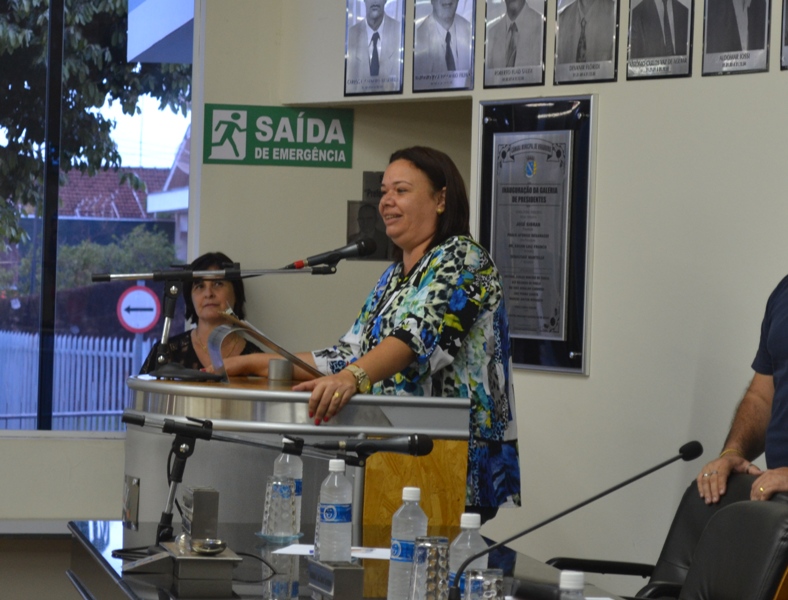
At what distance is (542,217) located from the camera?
4133 millimetres

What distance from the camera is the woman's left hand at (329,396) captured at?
261 cm

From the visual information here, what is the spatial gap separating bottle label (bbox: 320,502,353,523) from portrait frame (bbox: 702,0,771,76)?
7.31 ft

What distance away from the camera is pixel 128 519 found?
2863mm

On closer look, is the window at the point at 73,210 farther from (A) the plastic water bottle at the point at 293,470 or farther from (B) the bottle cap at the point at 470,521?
(B) the bottle cap at the point at 470,521

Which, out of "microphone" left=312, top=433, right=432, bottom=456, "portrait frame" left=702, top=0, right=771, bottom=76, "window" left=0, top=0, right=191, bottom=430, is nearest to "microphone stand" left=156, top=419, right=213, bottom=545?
"microphone" left=312, top=433, right=432, bottom=456

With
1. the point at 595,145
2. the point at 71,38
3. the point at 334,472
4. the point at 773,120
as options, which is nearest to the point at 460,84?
the point at 595,145

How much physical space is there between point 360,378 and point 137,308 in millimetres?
3050

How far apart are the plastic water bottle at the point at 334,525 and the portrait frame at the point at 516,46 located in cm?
241

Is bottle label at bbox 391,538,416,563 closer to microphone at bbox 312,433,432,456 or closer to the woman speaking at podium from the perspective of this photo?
microphone at bbox 312,433,432,456

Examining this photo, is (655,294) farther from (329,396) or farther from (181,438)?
(181,438)

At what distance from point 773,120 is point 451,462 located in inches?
66.3

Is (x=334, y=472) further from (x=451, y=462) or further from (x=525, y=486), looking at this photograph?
(x=525, y=486)

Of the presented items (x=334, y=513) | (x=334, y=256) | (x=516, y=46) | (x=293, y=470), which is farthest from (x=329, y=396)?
(x=516, y=46)

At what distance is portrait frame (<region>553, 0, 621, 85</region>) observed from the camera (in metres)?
3.92
